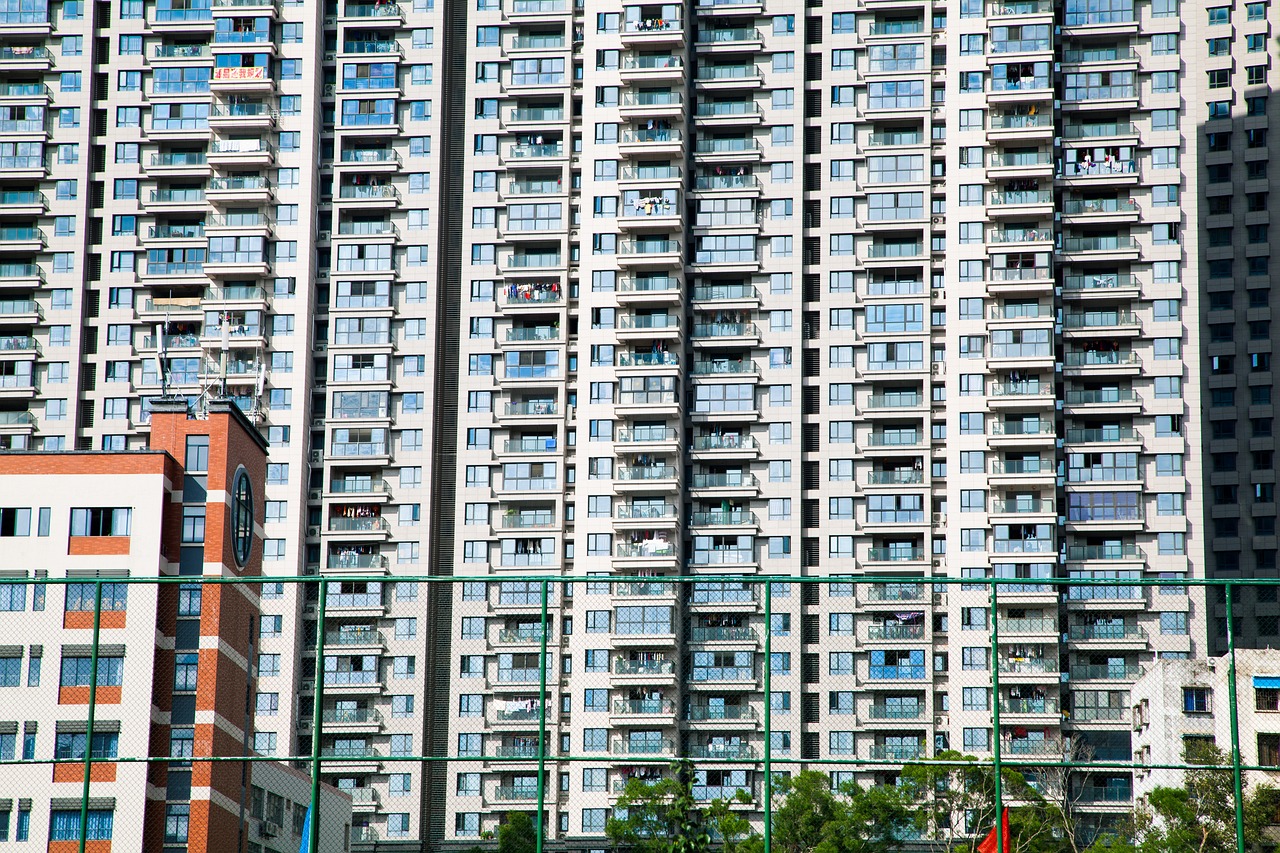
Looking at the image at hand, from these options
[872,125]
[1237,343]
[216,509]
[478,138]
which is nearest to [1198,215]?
[1237,343]

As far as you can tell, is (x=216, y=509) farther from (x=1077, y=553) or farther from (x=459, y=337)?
(x=1077, y=553)

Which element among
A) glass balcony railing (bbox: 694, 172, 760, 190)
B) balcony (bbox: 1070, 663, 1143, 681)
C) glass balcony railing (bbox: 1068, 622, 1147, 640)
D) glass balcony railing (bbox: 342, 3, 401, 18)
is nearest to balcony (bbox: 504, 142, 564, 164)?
glass balcony railing (bbox: 694, 172, 760, 190)

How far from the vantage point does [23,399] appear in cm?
10406

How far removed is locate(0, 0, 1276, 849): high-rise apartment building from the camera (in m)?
96.3

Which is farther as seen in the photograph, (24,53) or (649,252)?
(24,53)

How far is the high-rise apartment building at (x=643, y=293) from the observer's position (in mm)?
96312

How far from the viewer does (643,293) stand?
99000 millimetres

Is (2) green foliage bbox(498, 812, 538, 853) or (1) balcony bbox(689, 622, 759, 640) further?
(1) balcony bbox(689, 622, 759, 640)

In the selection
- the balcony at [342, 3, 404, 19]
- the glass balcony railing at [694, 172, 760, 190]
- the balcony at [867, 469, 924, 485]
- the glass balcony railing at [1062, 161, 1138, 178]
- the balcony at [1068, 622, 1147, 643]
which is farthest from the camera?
the balcony at [342, 3, 404, 19]

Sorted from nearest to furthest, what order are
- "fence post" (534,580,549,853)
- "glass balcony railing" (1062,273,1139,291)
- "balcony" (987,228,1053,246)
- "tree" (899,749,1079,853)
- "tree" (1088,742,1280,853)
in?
"fence post" (534,580,549,853), "tree" (899,749,1079,853), "tree" (1088,742,1280,853), "balcony" (987,228,1053,246), "glass balcony railing" (1062,273,1139,291)

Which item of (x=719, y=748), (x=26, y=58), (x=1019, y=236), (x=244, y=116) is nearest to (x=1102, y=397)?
(x=1019, y=236)

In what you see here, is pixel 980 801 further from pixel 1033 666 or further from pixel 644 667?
pixel 644 667

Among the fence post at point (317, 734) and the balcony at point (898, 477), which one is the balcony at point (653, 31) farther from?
the fence post at point (317, 734)

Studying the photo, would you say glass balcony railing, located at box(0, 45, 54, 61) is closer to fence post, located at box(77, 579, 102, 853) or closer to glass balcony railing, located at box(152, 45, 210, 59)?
glass balcony railing, located at box(152, 45, 210, 59)
